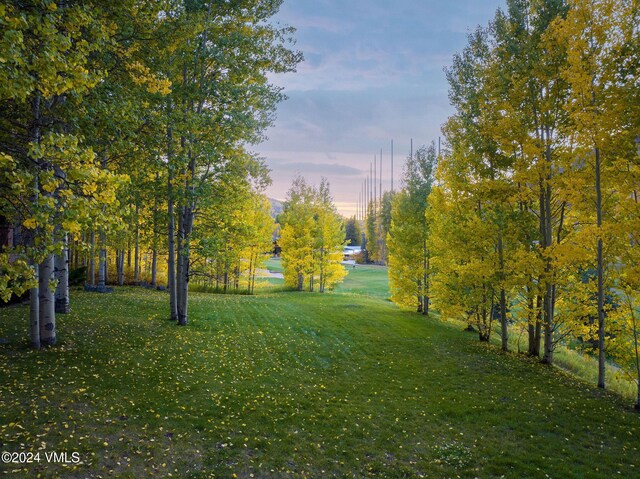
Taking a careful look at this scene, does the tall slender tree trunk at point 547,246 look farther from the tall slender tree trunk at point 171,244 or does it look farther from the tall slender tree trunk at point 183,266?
the tall slender tree trunk at point 171,244

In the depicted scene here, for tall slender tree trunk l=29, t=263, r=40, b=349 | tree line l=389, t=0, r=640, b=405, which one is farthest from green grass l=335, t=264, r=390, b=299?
tall slender tree trunk l=29, t=263, r=40, b=349

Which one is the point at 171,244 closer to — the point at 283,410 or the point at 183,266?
the point at 183,266

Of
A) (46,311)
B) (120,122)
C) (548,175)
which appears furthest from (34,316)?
Answer: (548,175)

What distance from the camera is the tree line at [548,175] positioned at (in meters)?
9.98

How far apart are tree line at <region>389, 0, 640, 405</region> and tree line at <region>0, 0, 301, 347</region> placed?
8.53 m

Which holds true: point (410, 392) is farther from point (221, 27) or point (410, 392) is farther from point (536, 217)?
point (221, 27)

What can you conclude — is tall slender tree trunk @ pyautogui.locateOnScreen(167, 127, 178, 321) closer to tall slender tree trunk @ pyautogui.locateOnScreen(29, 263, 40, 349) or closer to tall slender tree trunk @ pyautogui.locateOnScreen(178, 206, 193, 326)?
tall slender tree trunk @ pyautogui.locateOnScreen(178, 206, 193, 326)

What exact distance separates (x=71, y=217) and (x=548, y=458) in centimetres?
938

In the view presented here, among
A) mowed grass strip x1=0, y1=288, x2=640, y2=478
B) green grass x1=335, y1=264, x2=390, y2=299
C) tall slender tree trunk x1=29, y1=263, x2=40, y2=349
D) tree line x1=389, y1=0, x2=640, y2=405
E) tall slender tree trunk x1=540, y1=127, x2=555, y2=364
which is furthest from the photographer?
green grass x1=335, y1=264, x2=390, y2=299

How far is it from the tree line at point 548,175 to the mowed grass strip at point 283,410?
2.58 metres

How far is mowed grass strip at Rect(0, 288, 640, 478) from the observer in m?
6.12

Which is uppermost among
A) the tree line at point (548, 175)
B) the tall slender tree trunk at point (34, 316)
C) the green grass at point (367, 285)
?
the tree line at point (548, 175)

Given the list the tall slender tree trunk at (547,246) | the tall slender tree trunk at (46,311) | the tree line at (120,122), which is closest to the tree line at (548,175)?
the tall slender tree trunk at (547,246)

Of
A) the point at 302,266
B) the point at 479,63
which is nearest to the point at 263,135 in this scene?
the point at 479,63
